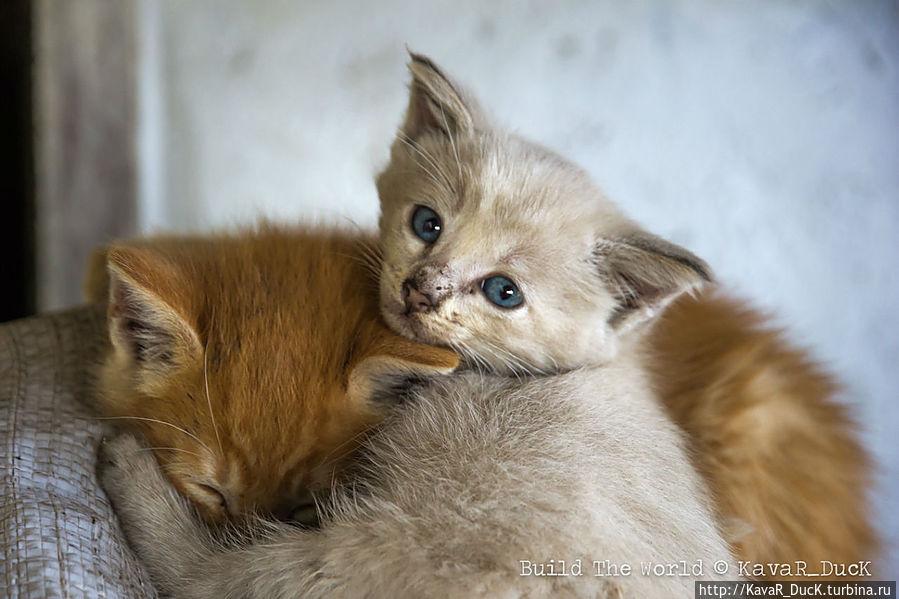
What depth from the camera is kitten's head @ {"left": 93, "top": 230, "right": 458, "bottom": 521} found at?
1.17 m

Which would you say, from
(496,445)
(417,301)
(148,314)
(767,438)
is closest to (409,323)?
(417,301)

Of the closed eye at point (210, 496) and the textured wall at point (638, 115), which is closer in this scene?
the closed eye at point (210, 496)

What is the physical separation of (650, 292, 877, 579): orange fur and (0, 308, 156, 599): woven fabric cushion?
42.0 inches

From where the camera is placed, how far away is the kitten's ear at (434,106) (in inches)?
59.8

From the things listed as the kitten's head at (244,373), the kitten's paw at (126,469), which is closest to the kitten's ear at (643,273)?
the kitten's head at (244,373)

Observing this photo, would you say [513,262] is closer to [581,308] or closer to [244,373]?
[581,308]

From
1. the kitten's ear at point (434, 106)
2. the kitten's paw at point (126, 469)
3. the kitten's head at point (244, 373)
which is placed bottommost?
the kitten's paw at point (126, 469)

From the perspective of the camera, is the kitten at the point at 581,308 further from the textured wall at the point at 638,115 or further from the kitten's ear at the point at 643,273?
the textured wall at the point at 638,115

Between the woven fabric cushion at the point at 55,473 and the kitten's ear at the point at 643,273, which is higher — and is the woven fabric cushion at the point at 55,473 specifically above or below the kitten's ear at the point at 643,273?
below

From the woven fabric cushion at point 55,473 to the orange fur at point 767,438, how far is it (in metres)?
1.07

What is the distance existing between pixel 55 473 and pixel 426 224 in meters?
0.79

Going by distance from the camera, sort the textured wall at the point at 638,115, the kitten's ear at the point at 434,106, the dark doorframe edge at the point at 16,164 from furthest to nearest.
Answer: the textured wall at the point at 638,115
the dark doorframe edge at the point at 16,164
the kitten's ear at the point at 434,106

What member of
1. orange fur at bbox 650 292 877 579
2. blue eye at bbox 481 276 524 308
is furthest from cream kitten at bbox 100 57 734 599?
orange fur at bbox 650 292 877 579

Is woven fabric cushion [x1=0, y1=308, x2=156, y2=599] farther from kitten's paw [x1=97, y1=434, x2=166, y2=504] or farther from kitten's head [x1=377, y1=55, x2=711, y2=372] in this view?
kitten's head [x1=377, y1=55, x2=711, y2=372]
